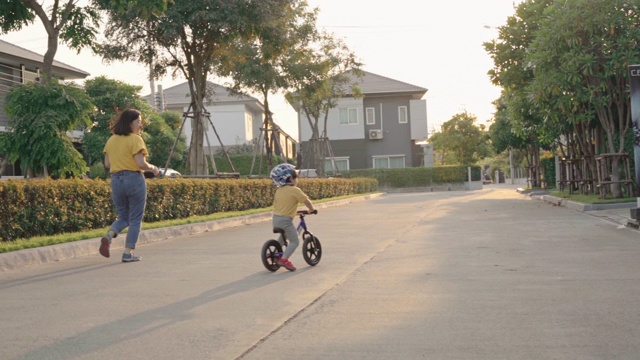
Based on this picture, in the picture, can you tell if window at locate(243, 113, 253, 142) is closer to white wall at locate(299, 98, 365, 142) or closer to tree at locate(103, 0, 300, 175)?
white wall at locate(299, 98, 365, 142)

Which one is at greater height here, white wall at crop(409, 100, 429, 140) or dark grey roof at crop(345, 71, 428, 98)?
dark grey roof at crop(345, 71, 428, 98)

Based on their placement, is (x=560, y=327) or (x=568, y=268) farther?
(x=568, y=268)

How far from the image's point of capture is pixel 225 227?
1800 cm

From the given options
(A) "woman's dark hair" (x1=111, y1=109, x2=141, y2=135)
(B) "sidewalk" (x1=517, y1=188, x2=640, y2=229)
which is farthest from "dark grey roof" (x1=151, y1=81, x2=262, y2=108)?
(A) "woman's dark hair" (x1=111, y1=109, x2=141, y2=135)

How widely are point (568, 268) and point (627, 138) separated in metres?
17.4

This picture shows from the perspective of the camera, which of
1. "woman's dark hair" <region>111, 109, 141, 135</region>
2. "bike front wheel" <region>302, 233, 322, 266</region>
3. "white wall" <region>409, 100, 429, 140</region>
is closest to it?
"bike front wheel" <region>302, 233, 322, 266</region>

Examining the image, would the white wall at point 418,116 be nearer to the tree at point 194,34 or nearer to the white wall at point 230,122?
the white wall at point 230,122

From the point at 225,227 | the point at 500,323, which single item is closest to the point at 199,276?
the point at 500,323

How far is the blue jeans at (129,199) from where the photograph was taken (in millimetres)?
10000

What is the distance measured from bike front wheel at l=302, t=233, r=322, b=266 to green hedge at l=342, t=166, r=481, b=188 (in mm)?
52119

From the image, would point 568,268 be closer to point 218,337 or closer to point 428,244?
point 428,244

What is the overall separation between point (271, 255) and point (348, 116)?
193 ft

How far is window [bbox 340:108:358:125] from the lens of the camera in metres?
67.6

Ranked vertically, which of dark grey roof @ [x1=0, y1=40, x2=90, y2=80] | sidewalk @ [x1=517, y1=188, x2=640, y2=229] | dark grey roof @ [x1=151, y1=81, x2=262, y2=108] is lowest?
sidewalk @ [x1=517, y1=188, x2=640, y2=229]
